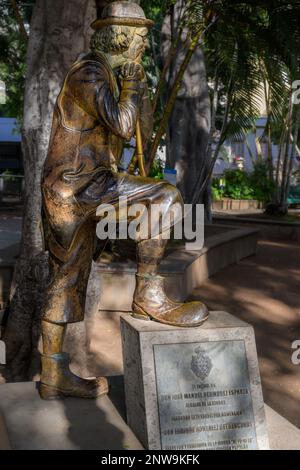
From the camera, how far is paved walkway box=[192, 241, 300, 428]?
18.5 ft

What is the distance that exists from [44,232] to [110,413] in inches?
40.8

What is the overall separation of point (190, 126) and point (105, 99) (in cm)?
928

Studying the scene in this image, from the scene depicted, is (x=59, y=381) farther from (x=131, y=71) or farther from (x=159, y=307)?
(x=131, y=71)

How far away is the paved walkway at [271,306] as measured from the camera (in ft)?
18.5

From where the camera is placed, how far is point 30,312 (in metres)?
6.21

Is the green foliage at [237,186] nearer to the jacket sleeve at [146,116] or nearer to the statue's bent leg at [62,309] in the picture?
the jacket sleeve at [146,116]

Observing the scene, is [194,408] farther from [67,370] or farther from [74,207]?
[74,207]

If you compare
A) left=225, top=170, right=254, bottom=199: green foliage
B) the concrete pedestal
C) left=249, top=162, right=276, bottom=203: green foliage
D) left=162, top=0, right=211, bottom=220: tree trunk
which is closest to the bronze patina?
the concrete pedestal

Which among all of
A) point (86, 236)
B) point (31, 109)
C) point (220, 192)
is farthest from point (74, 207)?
point (220, 192)

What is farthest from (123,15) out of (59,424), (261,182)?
(261,182)

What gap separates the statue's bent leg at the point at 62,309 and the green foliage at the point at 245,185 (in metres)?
15.9

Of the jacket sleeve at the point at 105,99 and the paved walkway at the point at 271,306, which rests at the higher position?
the jacket sleeve at the point at 105,99

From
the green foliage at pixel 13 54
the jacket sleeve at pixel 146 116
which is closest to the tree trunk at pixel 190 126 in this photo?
the green foliage at pixel 13 54

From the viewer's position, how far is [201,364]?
3.38 metres
